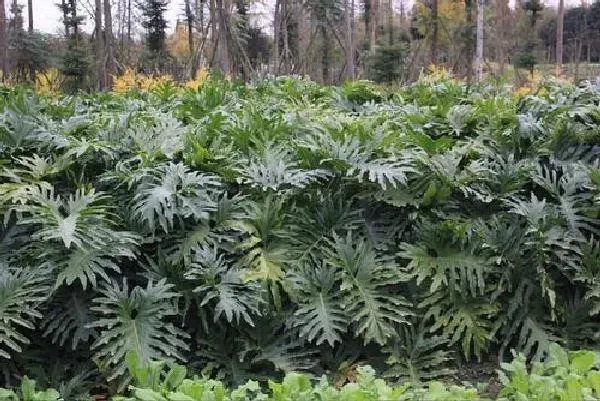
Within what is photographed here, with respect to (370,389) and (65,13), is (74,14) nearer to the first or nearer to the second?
(65,13)

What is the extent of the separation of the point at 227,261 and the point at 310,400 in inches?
60.3

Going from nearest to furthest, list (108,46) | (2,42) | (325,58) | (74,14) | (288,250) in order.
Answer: (288,250), (2,42), (108,46), (74,14), (325,58)

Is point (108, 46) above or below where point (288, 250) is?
above

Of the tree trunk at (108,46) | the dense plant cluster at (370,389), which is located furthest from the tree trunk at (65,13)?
the dense plant cluster at (370,389)

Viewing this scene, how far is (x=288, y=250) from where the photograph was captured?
3.55m

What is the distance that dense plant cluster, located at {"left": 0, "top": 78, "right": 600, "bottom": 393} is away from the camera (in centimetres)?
320

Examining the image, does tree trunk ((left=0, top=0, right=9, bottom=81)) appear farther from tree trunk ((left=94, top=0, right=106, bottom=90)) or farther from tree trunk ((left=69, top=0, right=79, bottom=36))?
tree trunk ((left=69, top=0, right=79, bottom=36))

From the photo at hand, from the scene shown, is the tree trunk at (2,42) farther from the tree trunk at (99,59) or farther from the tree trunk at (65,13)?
the tree trunk at (65,13)

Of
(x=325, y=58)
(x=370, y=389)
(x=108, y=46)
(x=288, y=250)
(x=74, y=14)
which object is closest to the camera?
(x=370, y=389)

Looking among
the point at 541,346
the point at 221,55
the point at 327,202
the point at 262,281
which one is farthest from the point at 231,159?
the point at 221,55

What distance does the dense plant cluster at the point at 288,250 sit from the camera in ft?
10.5

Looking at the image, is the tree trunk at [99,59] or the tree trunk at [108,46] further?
the tree trunk at [108,46]

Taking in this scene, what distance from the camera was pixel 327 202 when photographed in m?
3.72

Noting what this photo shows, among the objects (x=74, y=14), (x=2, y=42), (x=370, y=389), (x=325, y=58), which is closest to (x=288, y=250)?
(x=370, y=389)
